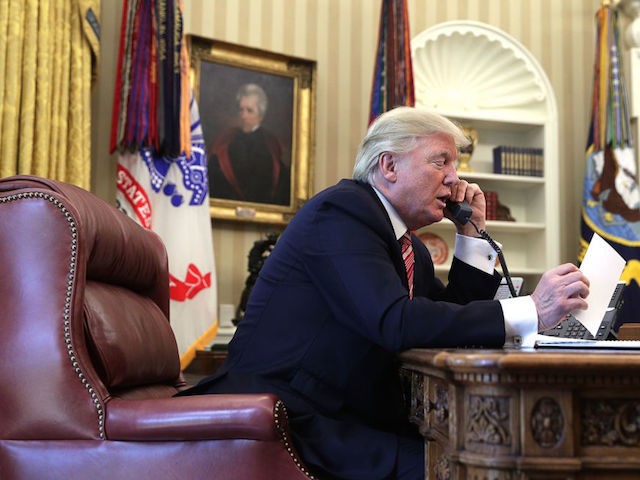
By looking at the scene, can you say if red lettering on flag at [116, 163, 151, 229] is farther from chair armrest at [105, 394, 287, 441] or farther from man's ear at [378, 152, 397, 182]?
chair armrest at [105, 394, 287, 441]

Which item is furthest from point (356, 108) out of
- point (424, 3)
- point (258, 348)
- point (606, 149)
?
point (258, 348)

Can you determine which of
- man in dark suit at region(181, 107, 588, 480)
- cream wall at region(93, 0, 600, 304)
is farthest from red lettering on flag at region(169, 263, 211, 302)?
man in dark suit at region(181, 107, 588, 480)

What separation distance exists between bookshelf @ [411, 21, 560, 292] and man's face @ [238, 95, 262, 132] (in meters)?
1.18

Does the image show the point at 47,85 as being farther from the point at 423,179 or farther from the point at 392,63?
the point at 423,179

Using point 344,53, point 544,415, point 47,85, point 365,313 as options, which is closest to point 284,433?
point 365,313

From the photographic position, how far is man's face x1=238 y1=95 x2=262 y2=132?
5164 millimetres

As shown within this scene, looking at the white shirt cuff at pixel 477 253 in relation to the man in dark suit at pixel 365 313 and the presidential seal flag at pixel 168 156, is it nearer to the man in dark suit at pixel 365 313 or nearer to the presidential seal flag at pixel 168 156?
the man in dark suit at pixel 365 313

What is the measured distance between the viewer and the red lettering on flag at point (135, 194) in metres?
4.36

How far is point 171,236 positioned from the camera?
448 centimetres

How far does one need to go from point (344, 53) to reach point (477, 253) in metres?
3.48

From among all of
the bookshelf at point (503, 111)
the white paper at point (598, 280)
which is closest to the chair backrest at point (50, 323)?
the white paper at point (598, 280)

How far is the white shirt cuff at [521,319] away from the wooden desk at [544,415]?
409 millimetres

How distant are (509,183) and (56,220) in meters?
4.54

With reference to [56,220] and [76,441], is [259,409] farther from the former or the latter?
[56,220]
